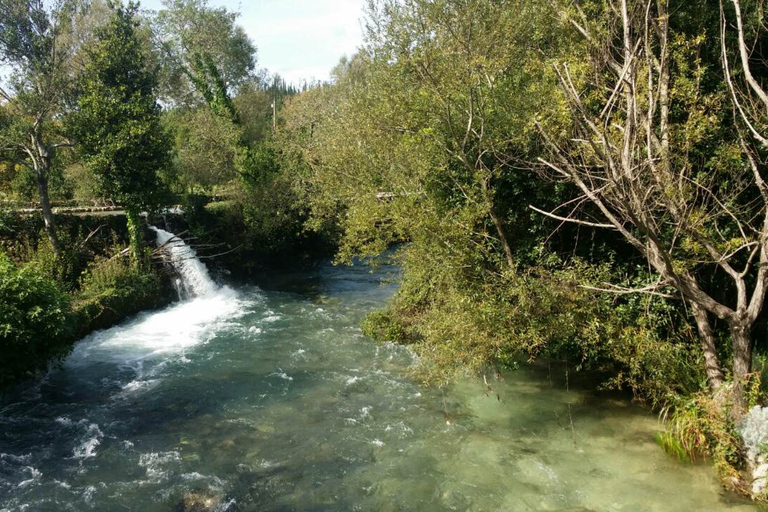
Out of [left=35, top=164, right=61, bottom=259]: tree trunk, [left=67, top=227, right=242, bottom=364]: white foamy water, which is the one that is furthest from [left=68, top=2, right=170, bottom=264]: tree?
[left=67, top=227, right=242, bottom=364]: white foamy water

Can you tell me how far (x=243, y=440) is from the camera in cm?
1069

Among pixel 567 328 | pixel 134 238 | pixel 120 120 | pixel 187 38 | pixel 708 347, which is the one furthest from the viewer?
pixel 187 38

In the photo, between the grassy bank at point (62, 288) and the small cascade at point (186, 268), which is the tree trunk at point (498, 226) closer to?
the grassy bank at point (62, 288)

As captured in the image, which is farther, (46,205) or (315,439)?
(46,205)

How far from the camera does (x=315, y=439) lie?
35.1ft

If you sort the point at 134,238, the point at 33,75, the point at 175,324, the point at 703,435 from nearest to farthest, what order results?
the point at 703,435 < the point at 33,75 < the point at 175,324 < the point at 134,238

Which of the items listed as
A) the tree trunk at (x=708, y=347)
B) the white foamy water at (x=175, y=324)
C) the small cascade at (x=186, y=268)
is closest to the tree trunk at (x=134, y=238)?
the small cascade at (x=186, y=268)

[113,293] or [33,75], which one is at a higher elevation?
[33,75]

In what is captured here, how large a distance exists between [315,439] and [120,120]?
590 inches

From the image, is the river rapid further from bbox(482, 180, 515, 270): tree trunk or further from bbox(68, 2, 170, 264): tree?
bbox(68, 2, 170, 264): tree

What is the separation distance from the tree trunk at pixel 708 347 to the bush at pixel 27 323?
14503 mm

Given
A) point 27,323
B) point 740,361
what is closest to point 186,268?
point 27,323

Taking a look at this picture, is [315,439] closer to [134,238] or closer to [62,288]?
[62,288]

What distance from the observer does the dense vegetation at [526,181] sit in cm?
914
